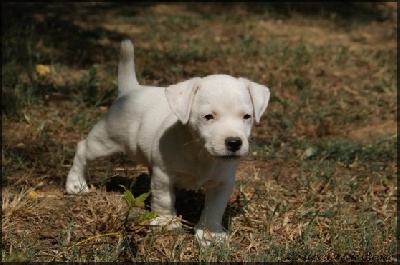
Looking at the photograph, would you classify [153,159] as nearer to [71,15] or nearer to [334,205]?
[334,205]

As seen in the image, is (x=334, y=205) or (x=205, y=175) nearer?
(x=205, y=175)

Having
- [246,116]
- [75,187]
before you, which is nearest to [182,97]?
[246,116]

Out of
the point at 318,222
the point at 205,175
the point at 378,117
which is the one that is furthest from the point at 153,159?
the point at 378,117

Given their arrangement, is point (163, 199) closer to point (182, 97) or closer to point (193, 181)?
point (193, 181)

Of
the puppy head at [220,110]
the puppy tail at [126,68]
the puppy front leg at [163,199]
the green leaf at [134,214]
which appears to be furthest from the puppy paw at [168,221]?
the puppy tail at [126,68]

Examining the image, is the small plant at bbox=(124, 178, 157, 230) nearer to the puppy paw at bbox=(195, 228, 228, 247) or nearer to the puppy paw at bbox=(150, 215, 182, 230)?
the puppy paw at bbox=(150, 215, 182, 230)

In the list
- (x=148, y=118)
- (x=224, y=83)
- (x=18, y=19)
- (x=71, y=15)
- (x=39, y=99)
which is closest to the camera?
(x=224, y=83)

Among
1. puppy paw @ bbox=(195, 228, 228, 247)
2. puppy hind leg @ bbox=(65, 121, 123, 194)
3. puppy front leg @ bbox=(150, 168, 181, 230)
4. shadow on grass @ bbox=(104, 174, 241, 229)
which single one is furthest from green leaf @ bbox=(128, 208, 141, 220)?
puppy hind leg @ bbox=(65, 121, 123, 194)
